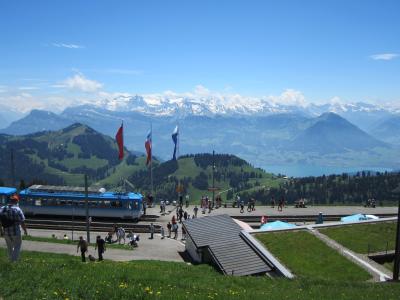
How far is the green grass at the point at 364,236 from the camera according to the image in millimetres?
32862

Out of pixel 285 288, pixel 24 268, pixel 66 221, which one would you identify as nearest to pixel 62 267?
pixel 24 268

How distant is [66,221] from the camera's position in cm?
4897

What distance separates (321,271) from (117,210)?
2900 cm

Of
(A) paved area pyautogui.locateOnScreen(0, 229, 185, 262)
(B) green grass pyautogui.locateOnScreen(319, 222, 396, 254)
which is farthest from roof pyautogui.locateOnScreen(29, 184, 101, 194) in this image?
(B) green grass pyautogui.locateOnScreen(319, 222, 396, 254)

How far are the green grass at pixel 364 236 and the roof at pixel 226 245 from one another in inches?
298

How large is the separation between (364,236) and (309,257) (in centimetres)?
786

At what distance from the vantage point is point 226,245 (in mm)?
32000

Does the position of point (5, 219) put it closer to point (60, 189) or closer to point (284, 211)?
point (60, 189)

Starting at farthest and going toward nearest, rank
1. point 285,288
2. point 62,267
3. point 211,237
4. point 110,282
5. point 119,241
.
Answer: point 119,241 → point 211,237 → point 285,288 → point 62,267 → point 110,282

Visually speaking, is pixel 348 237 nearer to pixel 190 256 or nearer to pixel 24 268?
pixel 190 256

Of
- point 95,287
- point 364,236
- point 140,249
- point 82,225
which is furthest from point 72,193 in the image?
point 95,287

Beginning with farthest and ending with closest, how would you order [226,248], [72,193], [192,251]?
[72,193], [192,251], [226,248]

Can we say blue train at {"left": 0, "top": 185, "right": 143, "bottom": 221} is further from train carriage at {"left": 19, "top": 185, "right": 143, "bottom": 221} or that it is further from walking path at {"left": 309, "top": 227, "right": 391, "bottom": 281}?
walking path at {"left": 309, "top": 227, "right": 391, "bottom": 281}

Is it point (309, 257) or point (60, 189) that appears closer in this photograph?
point (309, 257)
